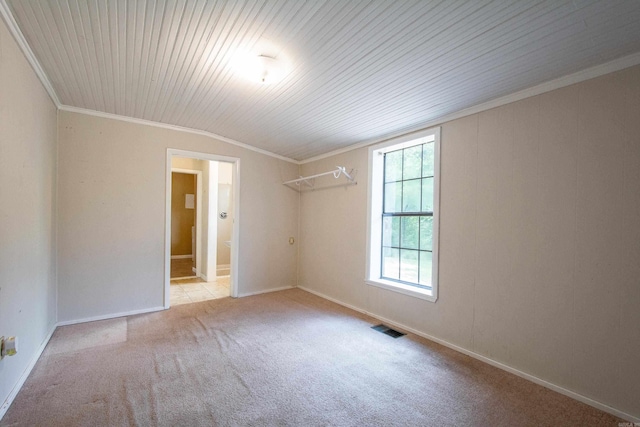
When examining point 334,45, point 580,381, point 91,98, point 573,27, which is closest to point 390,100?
point 334,45

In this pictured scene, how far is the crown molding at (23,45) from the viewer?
167 centimetres

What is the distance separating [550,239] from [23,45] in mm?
4030

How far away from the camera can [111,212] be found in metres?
3.48

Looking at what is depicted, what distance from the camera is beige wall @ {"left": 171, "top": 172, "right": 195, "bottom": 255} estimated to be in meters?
8.40

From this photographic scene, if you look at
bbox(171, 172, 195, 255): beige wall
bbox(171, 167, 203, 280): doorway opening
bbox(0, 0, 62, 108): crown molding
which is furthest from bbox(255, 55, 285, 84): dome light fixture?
bbox(171, 172, 195, 255): beige wall

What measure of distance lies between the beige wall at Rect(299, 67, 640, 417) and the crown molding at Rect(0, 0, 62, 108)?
11.0ft

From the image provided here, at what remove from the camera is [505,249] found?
2.44m

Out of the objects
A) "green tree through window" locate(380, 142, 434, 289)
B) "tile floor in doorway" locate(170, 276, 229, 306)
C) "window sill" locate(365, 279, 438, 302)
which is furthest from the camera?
"tile floor in doorway" locate(170, 276, 229, 306)

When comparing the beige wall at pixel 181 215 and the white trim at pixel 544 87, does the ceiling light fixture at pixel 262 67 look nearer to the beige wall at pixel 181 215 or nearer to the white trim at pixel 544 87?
the white trim at pixel 544 87

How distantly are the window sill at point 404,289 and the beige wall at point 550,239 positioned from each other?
0.08 m

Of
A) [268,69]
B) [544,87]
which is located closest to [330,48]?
[268,69]

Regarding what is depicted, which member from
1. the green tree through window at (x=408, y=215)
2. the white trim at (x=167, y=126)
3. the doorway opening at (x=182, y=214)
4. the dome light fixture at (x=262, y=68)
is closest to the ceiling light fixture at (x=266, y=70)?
the dome light fixture at (x=262, y=68)

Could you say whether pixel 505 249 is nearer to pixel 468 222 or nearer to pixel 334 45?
pixel 468 222

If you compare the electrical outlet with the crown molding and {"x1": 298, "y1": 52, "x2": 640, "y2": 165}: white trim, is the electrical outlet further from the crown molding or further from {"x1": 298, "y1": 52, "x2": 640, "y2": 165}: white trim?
{"x1": 298, "y1": 52, "x2": 640, "y2": 165}: white trim
